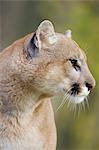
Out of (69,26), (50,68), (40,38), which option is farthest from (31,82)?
(69,26)

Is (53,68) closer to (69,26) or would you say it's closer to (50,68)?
(50,68)

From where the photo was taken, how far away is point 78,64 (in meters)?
9.07

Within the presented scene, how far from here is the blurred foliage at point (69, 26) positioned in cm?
2102

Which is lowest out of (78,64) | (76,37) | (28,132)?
(28,132)

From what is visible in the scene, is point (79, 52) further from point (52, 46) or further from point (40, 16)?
point (40, 16)

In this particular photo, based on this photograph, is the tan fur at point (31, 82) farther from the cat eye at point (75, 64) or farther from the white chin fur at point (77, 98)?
the white chin fur at point (77, 98)

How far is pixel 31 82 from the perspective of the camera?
9.05 m

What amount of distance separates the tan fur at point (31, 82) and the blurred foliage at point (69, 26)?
11.4 metres

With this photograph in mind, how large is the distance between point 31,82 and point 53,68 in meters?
0.25

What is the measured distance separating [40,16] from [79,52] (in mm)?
12154

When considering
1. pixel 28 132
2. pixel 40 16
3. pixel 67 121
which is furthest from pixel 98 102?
pixel 28 132

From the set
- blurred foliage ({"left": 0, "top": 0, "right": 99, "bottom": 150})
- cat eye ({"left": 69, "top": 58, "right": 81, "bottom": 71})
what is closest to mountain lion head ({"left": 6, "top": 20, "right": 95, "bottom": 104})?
cat eye ({"left": 69, "top": 58, "right": 81, "bottom": 71})

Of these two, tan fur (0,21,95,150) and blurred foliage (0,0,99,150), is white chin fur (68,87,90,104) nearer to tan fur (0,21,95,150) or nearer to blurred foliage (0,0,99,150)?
tan fur (0,21,95,150)

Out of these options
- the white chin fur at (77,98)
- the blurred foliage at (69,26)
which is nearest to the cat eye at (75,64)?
the white chin fur at (77,98)
